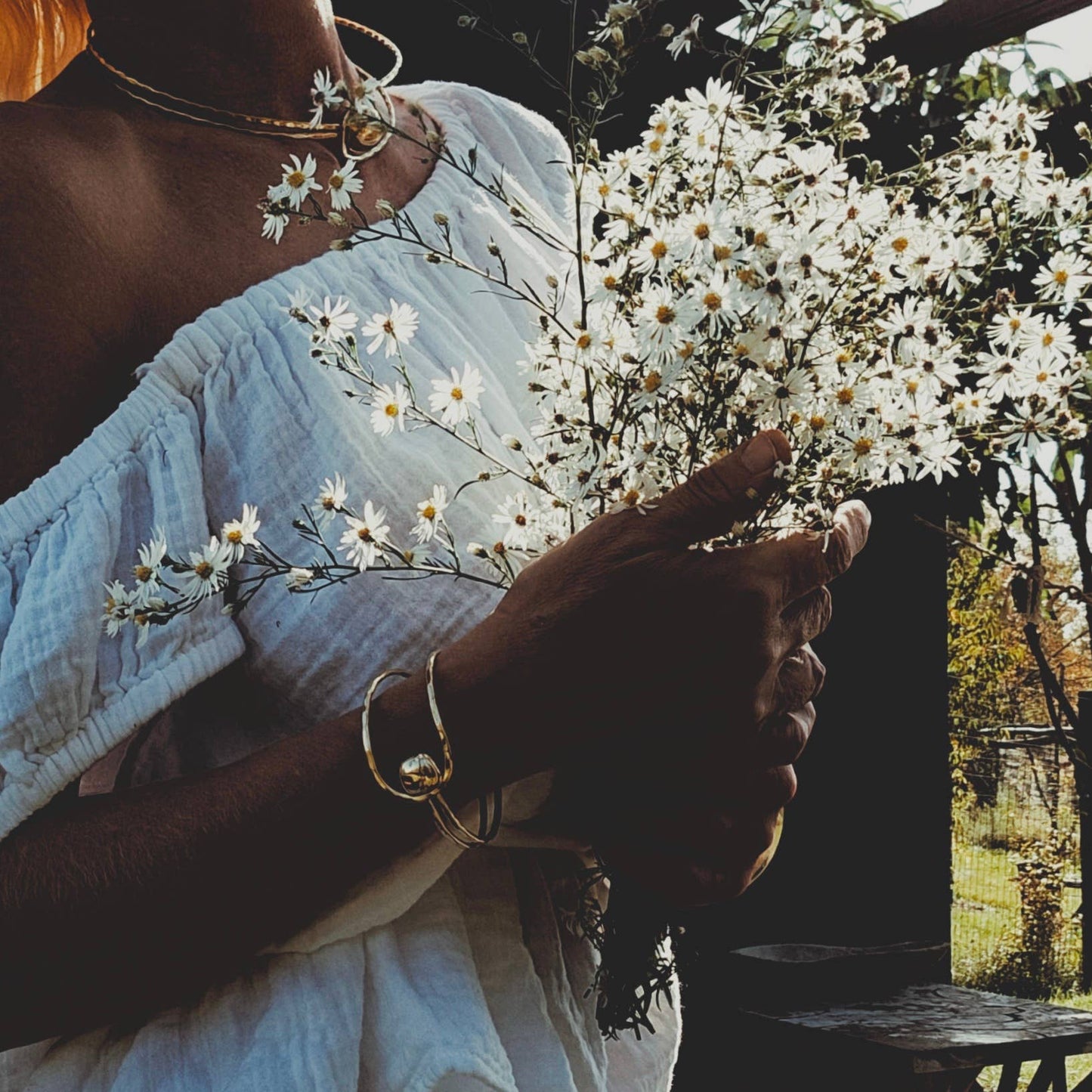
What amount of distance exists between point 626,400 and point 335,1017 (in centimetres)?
57

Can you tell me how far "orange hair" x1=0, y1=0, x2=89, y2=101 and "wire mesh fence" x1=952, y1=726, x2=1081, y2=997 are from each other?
9525mm

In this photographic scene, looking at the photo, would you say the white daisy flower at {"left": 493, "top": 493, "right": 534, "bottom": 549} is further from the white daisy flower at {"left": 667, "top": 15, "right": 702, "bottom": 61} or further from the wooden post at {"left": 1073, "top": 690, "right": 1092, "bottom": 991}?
the wooden post at {"left": 1073, "top": 690, "right": 1092, "bottom": 991}

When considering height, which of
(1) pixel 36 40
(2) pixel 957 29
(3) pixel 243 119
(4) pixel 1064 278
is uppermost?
(2) pixel 957 29

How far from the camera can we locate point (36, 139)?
108 cm

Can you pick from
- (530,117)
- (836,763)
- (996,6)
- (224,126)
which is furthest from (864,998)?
(224,126)

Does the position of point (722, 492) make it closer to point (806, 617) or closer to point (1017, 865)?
point (806, 617)

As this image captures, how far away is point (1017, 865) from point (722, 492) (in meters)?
10.5

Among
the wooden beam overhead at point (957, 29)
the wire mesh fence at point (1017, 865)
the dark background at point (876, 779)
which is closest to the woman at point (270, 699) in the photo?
the wooden beam overhead at point (957, 29)

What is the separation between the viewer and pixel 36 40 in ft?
4.83

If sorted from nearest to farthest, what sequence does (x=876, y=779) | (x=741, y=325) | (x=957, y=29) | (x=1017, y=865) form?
(x=741, y=325) < (x=957, y=29) < (x=876, y=779) < (x=1017, y=865)

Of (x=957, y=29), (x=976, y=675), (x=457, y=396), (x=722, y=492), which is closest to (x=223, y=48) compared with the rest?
(x=457, y=396)

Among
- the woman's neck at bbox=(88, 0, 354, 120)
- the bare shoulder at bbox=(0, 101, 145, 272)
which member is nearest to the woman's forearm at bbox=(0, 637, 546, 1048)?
the bare shoulder at bbox=(0, 101, 145, 272)

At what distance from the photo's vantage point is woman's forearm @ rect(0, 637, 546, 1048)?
3.05 ft

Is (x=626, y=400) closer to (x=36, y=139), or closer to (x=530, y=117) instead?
(x=36, y=139)
